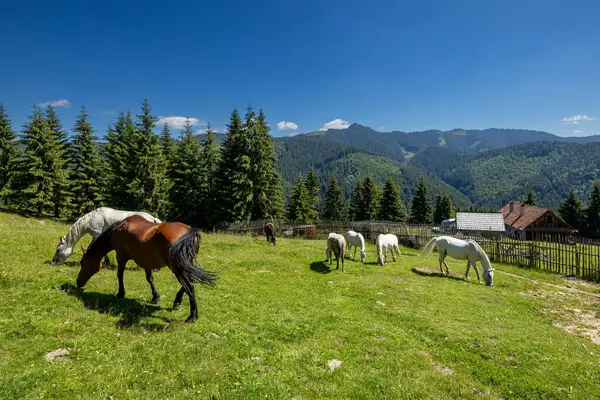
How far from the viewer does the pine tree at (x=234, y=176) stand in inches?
1407

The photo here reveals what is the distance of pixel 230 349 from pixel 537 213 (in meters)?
74.4

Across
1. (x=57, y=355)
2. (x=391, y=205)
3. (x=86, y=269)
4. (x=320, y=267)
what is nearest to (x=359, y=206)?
(x=391, y=205)

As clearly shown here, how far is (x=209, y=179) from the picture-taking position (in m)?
39.3

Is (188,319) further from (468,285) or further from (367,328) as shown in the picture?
(468,285)

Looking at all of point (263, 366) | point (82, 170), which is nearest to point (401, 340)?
point (263, 366)

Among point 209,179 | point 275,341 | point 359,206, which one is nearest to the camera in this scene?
point 275,341

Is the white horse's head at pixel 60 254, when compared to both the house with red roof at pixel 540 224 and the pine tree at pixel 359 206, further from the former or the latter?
the house with red roof at pixel 540 224

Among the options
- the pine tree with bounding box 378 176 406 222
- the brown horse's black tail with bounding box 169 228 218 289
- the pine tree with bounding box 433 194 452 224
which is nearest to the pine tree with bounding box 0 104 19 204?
the brown horse's black tail with bounding box 169 228 218 289

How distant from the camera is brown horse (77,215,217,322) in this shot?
22.6ft

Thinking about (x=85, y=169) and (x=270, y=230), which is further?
(x=85, y=169)

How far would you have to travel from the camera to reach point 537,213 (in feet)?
197

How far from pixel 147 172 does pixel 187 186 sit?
5.85m

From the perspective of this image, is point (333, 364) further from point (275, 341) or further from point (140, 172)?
point (140, 172)

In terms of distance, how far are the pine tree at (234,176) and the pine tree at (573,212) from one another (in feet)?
227
